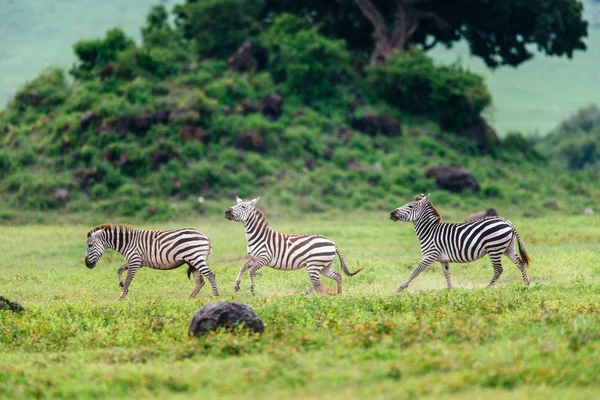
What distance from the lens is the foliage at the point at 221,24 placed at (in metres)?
47.1

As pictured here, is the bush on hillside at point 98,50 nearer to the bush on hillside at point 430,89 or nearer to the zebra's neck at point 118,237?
the bush on hillside at point 430,89

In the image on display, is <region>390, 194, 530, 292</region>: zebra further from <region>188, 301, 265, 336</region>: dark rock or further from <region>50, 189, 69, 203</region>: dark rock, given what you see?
<region>50, 189, 69, 203</region>: dark rock

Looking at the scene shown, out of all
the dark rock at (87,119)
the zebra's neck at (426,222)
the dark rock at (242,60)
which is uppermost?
the dark rock at (242,60)

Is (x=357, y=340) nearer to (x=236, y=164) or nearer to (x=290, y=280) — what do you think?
(x=290, y=280)

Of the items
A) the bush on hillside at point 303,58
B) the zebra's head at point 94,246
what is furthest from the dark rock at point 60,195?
the zebra's head at point 94,246

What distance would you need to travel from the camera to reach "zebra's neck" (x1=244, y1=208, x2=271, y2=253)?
58.6 ft

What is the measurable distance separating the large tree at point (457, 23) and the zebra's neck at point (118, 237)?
32.2m

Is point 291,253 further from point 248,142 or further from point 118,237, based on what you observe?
point 248,142

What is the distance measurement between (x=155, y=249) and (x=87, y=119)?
956 inches

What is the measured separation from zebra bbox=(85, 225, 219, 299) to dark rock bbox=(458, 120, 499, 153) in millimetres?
31229

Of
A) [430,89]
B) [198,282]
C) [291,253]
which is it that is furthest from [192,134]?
[291,253]

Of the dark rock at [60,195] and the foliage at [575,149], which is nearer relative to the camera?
the dark rock at [60,195]

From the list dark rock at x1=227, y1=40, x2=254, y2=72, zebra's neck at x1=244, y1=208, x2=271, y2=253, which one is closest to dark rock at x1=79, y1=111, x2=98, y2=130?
dark rock at x1=227, y1=40, x2=254, y2=72

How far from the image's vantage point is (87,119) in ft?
134
